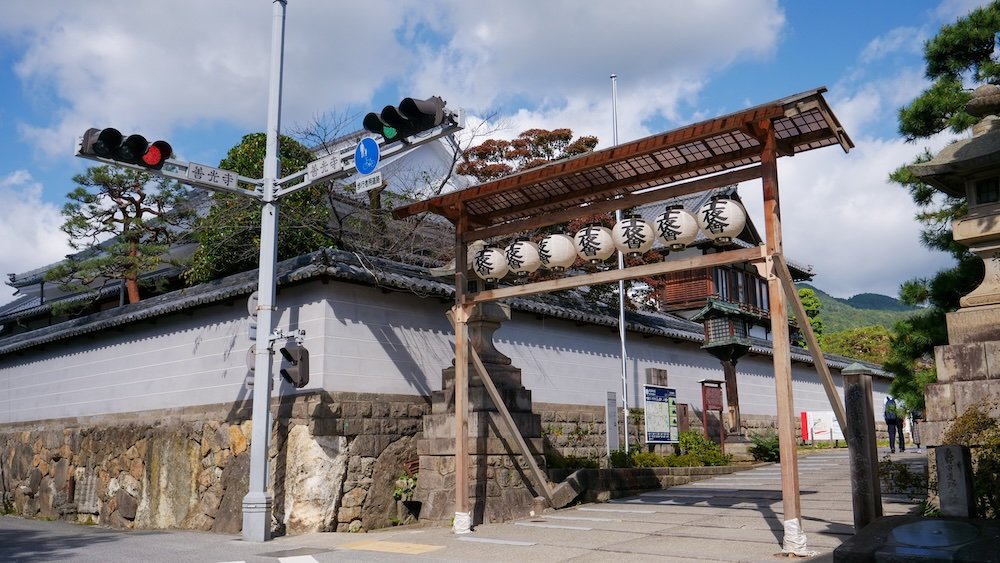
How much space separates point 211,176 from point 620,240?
6021 mm

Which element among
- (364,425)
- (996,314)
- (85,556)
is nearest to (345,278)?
(364,425)

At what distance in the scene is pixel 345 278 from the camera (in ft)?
41.5

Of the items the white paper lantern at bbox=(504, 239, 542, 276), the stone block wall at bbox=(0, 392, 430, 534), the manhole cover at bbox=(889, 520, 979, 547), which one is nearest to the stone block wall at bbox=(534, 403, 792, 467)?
the stone block wall at bbox=(0, 392, 430, 534)

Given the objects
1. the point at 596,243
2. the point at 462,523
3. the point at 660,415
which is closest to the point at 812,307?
the point at 660,415

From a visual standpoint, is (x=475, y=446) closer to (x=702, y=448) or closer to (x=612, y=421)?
(x=612, y=421)

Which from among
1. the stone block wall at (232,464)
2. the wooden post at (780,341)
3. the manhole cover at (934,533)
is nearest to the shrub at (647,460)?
the stone block wall at (232,464)

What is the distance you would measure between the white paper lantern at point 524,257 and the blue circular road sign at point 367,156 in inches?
95.9

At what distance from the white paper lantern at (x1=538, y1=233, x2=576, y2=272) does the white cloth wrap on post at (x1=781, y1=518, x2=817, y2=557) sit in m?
4.55

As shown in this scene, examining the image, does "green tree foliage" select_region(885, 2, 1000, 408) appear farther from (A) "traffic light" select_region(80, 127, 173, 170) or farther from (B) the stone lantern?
(A) "traffic light" select_region(80, 127, 173, 170)

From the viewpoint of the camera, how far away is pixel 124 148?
10.3 meters

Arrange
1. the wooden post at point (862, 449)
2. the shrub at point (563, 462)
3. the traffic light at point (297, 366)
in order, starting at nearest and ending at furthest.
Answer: the wooden post at point (862, 449) < the traffic light at point (297, 366) < the shrub at point (563, 462)

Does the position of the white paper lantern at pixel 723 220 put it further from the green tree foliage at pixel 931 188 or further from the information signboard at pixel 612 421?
the information signboard at pixel 612 421

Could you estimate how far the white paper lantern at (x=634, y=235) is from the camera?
10.4 meters

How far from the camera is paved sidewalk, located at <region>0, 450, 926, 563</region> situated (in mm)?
9031
